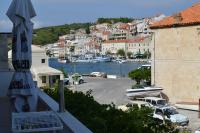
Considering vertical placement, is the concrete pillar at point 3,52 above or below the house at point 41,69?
above

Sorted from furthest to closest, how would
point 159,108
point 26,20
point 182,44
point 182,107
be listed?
point 182,44
point 182,107
point 159,108
point 26,20

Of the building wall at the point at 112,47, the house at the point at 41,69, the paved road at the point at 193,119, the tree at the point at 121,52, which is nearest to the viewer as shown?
the paved road at the point at 193,119

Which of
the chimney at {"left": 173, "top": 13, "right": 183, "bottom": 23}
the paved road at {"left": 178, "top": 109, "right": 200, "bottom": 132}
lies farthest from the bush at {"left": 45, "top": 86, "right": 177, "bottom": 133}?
the chimney at {"left": 173, "top": 13, "right": 183, "bottom": 23}

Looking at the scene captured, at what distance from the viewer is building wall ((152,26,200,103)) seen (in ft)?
118

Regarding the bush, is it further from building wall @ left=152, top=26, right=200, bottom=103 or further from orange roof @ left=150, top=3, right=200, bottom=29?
orange roof @ left=150, top=3, right=200, bottom=29

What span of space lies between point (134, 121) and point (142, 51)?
16509cm

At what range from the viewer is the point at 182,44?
121 feet

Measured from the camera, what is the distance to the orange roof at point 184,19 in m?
36.6

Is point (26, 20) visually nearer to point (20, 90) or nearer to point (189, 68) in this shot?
point (20, 90)

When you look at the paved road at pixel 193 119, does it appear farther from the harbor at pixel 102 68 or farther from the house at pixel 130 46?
the house at pixel 130 46

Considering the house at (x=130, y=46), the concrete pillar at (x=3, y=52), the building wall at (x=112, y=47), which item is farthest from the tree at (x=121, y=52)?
the concrete pillar at (x=3, y=52)

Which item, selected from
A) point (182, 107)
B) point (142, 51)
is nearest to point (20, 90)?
point (182, 107)

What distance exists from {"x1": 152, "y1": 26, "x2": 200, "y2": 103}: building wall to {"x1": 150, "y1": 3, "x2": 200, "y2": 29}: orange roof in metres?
0.41

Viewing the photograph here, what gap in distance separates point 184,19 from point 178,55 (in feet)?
10.2
